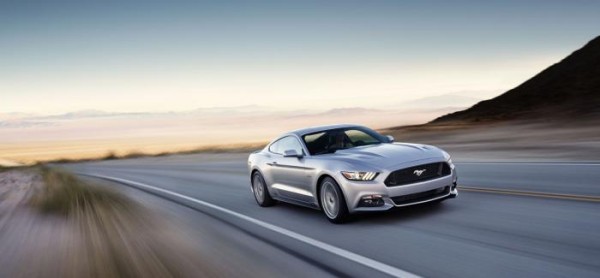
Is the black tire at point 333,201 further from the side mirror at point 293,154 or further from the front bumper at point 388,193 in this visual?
the side mirror at point 293,154

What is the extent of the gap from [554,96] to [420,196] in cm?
5964

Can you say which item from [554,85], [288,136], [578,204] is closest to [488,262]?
[578,204]

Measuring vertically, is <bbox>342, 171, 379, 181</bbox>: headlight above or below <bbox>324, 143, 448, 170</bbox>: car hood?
below

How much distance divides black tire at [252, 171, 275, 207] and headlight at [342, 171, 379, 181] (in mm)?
3137

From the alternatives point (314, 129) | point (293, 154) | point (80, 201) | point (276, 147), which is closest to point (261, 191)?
point (276, 147)

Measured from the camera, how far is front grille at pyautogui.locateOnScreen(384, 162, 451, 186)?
8.91 metres

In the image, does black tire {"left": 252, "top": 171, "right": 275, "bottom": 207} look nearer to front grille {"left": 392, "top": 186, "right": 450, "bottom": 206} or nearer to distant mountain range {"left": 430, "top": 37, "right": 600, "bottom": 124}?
front grille {"left": 392, "top": 186, "right": 450, "bottom": 206}

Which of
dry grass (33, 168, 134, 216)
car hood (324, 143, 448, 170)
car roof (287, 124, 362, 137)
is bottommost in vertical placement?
dry grass (33, 168, 134, 216)

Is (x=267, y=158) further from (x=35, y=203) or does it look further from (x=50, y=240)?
(x=35, y=203)

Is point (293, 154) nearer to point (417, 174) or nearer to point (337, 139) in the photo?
point (337, 139)

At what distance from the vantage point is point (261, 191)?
12180 mm

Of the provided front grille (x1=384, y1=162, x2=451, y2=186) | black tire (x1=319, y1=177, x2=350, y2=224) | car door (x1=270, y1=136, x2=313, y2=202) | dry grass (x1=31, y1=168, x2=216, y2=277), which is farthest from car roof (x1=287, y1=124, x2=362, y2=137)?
dry grass (x1=31, y1=168, x2=216, y2=277)

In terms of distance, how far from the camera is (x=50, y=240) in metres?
9.51

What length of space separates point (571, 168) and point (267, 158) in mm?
5961
